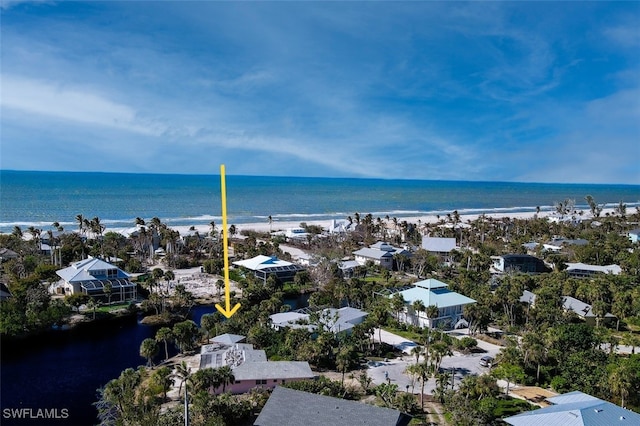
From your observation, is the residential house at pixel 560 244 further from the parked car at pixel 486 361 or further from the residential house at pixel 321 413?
the residential house at pixel 321 413

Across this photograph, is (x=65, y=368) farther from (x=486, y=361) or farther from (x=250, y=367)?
(x=486, y=361)

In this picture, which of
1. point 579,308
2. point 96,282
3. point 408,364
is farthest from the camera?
point 96,282

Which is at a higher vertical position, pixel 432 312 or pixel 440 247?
pixel 440 247

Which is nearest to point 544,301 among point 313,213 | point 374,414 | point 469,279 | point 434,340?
point 469,279

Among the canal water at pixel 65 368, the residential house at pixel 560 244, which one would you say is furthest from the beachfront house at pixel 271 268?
the residential house at pixel 560 244

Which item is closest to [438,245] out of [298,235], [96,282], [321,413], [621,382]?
[298,235]

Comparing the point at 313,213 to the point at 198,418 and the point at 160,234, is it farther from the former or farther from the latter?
the point at 198,418

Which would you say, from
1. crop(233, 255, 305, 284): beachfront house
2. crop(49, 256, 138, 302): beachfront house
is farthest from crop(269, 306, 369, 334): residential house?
crop(49, 256, 138, 302): beachfront house
